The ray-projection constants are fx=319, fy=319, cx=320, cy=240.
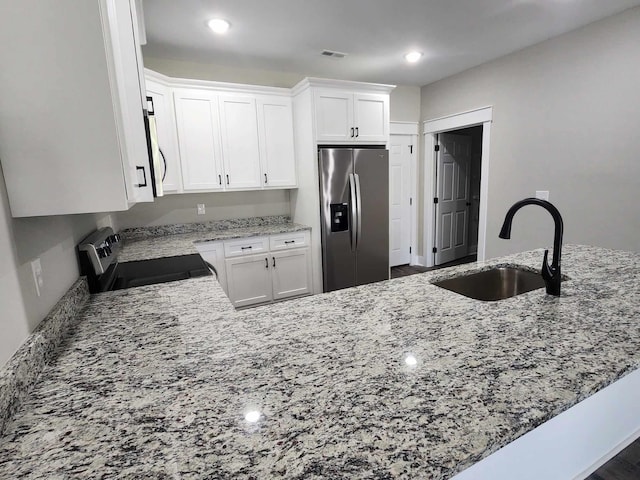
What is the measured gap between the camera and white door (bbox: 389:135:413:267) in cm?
461

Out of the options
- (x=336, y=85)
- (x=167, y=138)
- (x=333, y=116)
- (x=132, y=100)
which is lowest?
(x=132, y=100)

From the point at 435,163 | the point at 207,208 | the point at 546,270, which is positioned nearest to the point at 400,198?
the point at 435,163

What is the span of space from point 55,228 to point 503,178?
4.01 m

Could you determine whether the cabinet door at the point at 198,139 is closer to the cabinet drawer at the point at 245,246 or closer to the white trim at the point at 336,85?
the cabinet drawer at the point at 245,246

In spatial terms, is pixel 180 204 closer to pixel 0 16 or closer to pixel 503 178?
pixel 0 16

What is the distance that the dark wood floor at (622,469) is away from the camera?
1.45 m

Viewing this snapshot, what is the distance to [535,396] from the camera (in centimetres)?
66

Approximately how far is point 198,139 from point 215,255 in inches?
45.0

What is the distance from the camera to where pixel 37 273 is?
972 mm

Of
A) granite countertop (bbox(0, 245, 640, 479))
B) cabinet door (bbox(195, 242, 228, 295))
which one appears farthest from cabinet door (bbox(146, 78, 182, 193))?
granite countertop (bbox(0, 245, 640, 479))

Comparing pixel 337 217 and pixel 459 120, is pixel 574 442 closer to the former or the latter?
pixel 337 217

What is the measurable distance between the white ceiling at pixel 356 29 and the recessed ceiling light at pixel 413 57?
0.23ft

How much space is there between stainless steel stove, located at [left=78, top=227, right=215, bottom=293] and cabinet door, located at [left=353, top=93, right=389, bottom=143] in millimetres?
2198

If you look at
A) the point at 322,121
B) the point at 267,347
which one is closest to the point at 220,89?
the point at 322,121
